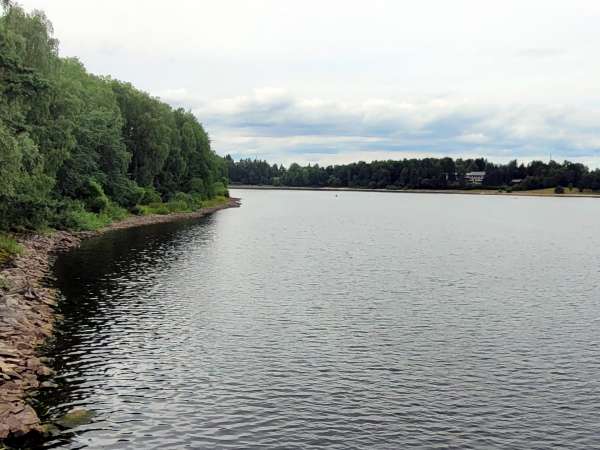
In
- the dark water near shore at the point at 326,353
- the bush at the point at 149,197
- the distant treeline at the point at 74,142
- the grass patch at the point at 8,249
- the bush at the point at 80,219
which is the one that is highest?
the distant treeline at the point at 74,142

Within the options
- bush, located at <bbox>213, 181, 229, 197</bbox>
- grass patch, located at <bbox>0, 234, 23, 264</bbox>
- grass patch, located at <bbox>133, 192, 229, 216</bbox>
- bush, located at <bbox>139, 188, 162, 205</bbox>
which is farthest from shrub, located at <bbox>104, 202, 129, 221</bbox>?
bush, located at <bbox>213, 181, 229, 197</bbox>

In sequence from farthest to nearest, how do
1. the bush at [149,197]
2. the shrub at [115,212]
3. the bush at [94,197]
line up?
the bush at [149,197] < the shrub at [115,212] < the bush at [94,197]

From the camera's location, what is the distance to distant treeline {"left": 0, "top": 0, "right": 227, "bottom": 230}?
42.0 meters

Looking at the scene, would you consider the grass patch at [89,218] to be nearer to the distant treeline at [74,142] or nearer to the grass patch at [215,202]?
the distant treeline at [74,142]

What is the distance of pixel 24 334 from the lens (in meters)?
29.7

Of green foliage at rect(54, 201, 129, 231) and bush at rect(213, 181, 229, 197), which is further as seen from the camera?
bush at rect(213, 181, 229, 197)

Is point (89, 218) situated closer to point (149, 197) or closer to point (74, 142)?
point (74, 142)

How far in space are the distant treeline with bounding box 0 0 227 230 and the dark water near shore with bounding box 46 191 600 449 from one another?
31.3 feet

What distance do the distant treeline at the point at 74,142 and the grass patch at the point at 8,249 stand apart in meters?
3.13

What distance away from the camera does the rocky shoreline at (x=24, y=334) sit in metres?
20.7

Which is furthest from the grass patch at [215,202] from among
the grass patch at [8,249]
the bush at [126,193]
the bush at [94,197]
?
the grass patch at [8,249]

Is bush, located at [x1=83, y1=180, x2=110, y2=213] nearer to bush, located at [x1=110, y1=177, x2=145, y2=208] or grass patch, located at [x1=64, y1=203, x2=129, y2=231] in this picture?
grass patch, located at [x1=64, y1=203, x2=129, y2=231]

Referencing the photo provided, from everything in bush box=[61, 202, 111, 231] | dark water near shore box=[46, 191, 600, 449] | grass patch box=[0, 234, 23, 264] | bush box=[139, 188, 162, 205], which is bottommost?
dark water near shore box=[46, 191, 600, 449]

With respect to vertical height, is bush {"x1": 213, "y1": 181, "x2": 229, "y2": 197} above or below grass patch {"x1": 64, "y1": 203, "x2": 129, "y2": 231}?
above
